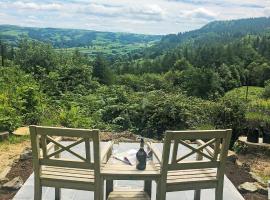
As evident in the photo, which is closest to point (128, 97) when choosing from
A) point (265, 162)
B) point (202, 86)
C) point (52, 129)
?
point (265, 162)

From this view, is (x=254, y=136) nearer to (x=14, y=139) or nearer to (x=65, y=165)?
(x=14, y=139)

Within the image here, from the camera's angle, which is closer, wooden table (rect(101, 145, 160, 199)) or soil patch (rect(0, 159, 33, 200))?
wooden table (rect(101, 145, 160, 199))

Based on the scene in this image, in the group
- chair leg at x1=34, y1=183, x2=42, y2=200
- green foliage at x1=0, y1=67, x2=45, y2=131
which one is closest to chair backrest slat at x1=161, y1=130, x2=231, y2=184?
chair leg at x1=34, y1=183, x2=42, y2=200

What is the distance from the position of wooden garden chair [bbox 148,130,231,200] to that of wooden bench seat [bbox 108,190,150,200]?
0.44m

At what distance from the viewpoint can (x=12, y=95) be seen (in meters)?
9.86

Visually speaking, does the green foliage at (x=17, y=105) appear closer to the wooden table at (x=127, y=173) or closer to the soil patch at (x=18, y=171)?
the soil patch at (x=18, y=171)

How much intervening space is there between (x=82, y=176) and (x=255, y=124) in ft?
19.1

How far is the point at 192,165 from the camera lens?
3.84 m

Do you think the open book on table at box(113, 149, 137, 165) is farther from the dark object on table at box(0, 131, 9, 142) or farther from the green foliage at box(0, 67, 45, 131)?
the green foliage at box(0, 67, 45, 131)

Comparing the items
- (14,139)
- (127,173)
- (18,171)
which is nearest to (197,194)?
(127,173)

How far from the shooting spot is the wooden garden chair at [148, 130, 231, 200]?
368 centimetres

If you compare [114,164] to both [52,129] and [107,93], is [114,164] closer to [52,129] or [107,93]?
[52,129]

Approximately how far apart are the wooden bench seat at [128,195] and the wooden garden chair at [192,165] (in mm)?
436

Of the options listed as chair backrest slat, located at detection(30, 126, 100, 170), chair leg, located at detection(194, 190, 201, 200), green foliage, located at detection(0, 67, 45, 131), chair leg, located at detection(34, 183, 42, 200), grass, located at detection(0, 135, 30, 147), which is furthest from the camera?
green foliage, located at detection(0, 67, 45, 131)
